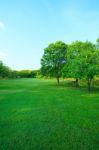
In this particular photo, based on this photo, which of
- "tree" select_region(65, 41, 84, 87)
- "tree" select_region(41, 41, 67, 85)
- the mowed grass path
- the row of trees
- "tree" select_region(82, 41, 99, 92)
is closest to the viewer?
the mowed grass path

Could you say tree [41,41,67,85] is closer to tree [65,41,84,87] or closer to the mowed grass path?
tree [65,41,84,87]

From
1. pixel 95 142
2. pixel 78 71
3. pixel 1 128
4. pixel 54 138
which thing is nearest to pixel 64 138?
pixel 54 138

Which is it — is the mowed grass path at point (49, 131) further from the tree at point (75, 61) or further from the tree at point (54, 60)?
the tree at point (54, 60)

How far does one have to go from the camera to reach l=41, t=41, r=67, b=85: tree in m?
39.9

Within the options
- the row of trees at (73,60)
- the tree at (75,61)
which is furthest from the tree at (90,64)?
the tree at (75,61)

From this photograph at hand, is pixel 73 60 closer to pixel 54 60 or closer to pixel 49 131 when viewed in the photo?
pixel 54 60

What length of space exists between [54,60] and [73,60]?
45.4 feet

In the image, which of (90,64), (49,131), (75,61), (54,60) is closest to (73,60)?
(75,61)

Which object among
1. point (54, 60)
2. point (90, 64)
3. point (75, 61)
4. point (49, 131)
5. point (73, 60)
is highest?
point (54, 60)

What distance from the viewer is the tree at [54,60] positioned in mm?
39906

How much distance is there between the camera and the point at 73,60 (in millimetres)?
26453

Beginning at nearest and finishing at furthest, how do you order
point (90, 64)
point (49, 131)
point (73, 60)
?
1. point (49, 131)
2. point (90, 64)
3. point (73, 60)

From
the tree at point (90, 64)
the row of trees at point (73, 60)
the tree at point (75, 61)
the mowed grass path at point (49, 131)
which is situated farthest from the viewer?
the tree at point (75, 61)

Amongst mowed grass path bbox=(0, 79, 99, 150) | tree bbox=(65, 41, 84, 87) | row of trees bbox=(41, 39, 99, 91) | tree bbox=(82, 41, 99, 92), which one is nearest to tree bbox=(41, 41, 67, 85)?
row of trees bbox=(41, 39, 99, 91)
